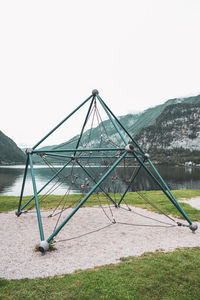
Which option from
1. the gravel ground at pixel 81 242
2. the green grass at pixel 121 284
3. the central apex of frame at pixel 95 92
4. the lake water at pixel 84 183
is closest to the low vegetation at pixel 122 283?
the green grass at pixel 121 284

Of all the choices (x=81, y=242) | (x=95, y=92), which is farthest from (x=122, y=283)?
(x=95, y=92)

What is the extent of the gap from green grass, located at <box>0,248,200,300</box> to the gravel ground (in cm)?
75

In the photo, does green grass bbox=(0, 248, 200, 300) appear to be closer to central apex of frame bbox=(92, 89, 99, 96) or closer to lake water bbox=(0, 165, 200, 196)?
lake water bbox=(0, 165, 200, 196)

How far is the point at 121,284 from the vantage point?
19.7 ft

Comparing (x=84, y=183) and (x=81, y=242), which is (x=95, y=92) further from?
(x=84, y=183)

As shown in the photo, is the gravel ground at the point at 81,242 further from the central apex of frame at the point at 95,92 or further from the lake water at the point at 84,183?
the central apex of frame at the point at 95,92

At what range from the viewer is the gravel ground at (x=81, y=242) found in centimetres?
753

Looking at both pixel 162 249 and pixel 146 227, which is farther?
pixel 146 227

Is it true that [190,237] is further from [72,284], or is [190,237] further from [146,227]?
[72,284]

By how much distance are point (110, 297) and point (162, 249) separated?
4.64 meters

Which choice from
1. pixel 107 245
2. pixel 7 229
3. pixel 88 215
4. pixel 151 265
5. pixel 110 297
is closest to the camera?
pixel 110 297

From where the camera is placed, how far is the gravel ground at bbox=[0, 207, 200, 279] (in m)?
7.53

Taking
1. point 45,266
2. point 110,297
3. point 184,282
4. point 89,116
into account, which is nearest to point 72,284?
point 110,297

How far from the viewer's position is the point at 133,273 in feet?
21.7
